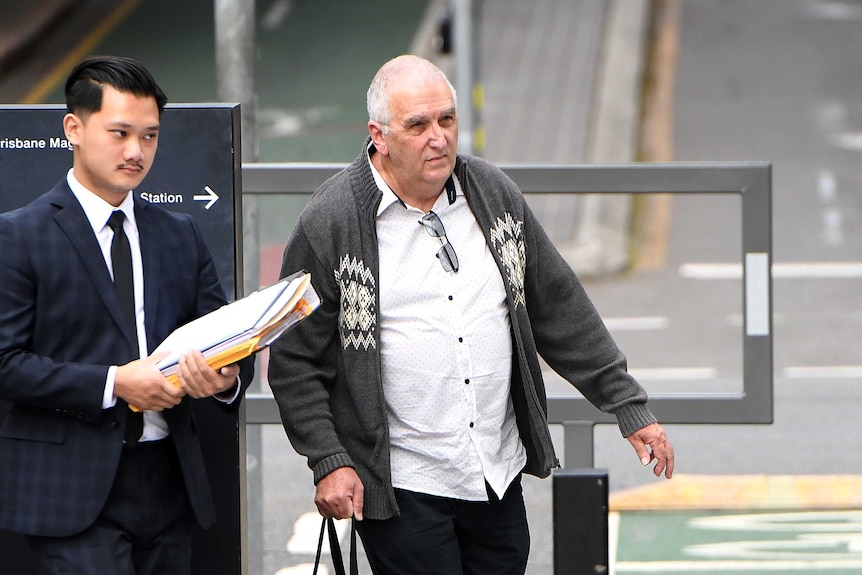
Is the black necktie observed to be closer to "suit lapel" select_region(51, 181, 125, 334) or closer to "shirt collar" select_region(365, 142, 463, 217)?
"suit lapel" select_region(51, 181, 125, 334)

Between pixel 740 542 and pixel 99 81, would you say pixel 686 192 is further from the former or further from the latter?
pixel 99 81

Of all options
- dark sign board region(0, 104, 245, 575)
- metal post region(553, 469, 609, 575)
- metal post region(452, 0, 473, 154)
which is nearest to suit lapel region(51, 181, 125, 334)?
dark sign board region(0, 104, 245, 575)

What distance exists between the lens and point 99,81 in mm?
2891

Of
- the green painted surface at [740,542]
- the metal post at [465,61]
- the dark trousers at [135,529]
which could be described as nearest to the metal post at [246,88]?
the green painted surface at [740,542]

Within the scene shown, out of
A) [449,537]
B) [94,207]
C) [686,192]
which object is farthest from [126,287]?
[686,192]

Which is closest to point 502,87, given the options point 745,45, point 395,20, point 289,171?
point 395,20

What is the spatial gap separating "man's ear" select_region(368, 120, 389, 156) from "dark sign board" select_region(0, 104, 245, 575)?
0.62m

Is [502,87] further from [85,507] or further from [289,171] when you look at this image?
[85,507]

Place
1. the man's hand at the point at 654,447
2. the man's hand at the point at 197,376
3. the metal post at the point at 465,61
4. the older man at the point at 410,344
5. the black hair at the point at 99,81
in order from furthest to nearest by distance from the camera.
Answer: the metal post at the point at 465,61 → the man's hand at the point at 654,447 → the older man at the point at 410,344 → the black hair at the point at 99,81 → the man's hand at the point at 197,376

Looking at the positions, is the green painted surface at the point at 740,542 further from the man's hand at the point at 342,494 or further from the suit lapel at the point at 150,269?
the suit lapel at the point at 150,269

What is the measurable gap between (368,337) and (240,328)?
18.4 inches

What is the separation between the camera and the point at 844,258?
44.8 ft

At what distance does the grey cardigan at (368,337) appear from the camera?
321 centimetres

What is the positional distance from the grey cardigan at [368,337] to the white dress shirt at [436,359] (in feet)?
0.15
